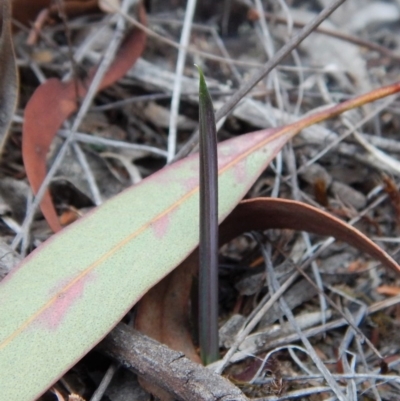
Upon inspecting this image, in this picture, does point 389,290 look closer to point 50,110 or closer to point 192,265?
point 192,265

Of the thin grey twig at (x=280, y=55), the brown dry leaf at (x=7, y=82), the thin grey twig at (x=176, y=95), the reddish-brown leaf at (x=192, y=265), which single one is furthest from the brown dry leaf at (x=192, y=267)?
the brown dry leaf at (x=7, y=82)

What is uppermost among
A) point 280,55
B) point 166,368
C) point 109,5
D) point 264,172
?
point 109,5

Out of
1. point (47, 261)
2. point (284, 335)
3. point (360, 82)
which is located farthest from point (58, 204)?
point (360, 82)

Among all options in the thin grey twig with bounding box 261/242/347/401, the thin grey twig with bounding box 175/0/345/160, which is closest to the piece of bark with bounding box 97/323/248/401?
the thin grey twig with bounding box 261/242/347/401

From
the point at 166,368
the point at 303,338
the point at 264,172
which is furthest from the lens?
the point at 264,172

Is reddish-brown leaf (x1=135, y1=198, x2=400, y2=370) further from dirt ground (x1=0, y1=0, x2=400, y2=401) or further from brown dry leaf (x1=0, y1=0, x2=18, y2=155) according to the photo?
brown dry leaf (x1=0, y1=0, x2=18, y2=155)

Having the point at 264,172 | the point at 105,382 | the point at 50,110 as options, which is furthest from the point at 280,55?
the point at 105,382

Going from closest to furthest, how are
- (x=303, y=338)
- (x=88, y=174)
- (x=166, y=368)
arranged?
(x=166, y=368) → (x=303, y=338) → (x=88, y=174)

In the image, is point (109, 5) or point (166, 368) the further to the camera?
point (109, 5)
